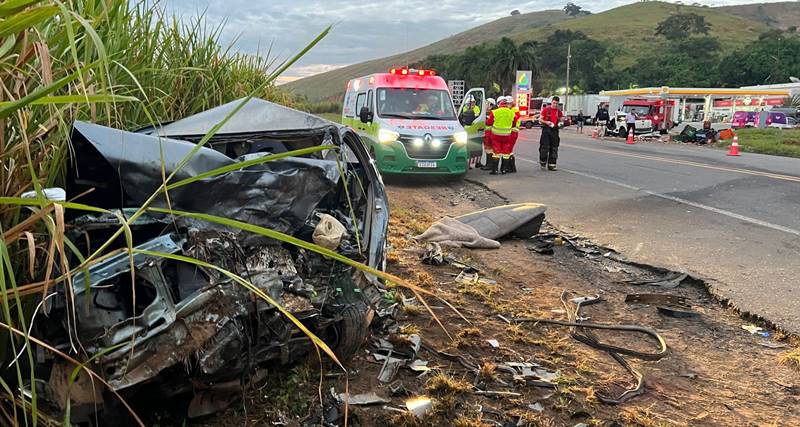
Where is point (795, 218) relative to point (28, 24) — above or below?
below

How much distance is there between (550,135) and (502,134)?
119 centimetres

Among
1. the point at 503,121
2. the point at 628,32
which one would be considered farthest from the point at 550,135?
the point at 628,32

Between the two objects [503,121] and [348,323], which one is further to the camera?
[503,121]

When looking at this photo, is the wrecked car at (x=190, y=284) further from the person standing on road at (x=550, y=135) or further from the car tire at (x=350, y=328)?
the person standing on road at (x=550, y=135)

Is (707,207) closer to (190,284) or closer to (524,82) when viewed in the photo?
(190,284)

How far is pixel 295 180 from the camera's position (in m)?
2.74

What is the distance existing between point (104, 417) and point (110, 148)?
3.54 ft

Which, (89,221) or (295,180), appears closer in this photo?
(89,221)

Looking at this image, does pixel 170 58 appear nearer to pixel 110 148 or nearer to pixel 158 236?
pixel 110 148

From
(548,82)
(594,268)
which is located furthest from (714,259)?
(548,82)

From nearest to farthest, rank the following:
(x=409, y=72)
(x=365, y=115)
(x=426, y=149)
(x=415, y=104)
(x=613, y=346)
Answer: (x=613, y=346) → (x=426, y=149) → (x=365, y=115) → (x=415, y=104) → (x=409, y=72)

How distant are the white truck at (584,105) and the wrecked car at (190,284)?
45.7 meters

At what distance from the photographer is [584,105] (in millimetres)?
49000

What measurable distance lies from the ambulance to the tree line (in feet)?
122
